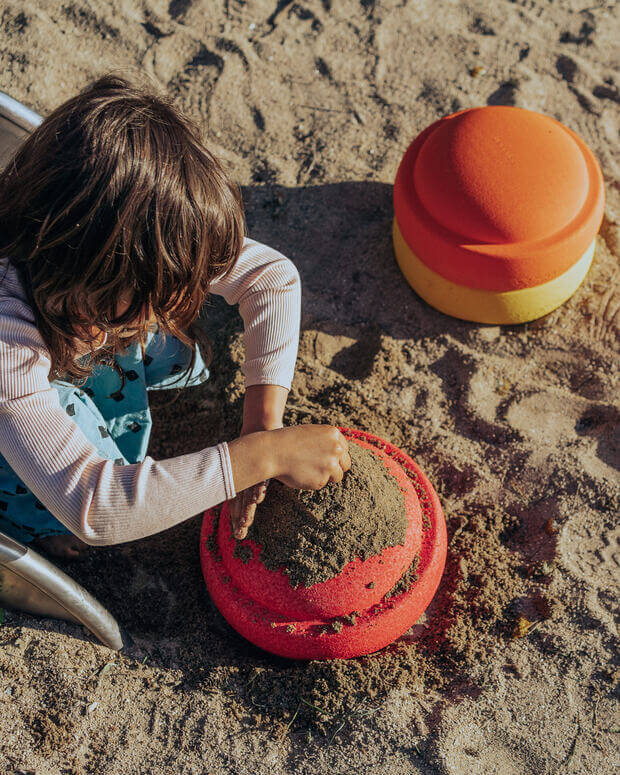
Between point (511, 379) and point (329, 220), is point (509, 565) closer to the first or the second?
point (511, 379)

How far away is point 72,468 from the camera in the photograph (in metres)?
1.45

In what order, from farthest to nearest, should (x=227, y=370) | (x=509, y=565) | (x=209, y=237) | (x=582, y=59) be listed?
(x=582, y=59)
(x=227, y=370)
(x=509, y=565)
(x=209, y=237)

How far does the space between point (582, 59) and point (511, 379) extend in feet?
5.78

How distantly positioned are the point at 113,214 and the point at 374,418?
1235 millimetres

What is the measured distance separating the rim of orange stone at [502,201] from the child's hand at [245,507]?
1045 millimetres

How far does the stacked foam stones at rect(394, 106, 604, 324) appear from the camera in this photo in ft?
7.18

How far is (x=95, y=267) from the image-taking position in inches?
51.9

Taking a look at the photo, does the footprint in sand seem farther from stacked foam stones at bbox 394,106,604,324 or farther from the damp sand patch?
the damp sand patch

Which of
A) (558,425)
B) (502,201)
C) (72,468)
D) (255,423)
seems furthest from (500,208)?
(72,468)

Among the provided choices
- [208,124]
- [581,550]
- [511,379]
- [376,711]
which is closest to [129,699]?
[376,711]

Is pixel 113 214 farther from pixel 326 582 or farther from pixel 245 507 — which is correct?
pixel 326 582

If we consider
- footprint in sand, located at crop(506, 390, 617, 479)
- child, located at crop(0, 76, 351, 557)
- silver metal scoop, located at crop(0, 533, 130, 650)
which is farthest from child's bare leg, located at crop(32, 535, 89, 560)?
footprint in sand, located at crop(506, 390, 617, 479)

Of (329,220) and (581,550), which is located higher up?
(329,220)

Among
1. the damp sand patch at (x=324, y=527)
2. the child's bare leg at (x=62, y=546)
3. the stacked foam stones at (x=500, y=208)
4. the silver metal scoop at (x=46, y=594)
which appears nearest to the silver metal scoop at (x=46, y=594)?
the silver metal scoop at (x=46, y=594)
